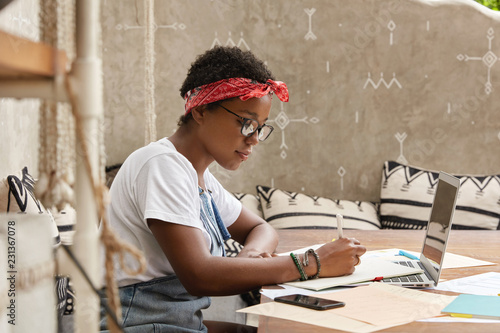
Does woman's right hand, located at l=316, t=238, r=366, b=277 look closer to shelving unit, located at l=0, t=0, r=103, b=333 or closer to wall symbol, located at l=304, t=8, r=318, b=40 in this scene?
shelving unit, located at l=0, t=0, r=103, b=333

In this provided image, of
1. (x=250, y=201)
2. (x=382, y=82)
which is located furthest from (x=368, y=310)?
(x=382, y=82)

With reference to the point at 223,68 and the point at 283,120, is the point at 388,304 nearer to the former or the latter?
the point at 223,68

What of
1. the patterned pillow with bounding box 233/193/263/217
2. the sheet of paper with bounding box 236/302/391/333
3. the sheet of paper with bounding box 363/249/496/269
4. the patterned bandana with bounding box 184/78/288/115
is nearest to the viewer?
the sheet of paper with bounding box 236/302/391/333

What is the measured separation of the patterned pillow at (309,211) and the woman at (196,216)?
1.44 m

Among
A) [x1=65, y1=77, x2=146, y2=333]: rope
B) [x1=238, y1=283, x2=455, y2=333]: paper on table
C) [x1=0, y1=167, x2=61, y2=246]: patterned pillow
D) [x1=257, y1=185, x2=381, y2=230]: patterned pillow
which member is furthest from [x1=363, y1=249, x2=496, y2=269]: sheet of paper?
[x1=65, y1=77, x2=146, y2=333]: rope

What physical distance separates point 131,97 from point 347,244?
2.32 metres

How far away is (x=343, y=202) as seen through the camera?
3.57m

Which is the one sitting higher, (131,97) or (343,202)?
(131,97)

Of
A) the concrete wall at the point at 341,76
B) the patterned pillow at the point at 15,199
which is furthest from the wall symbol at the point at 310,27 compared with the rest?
the patterned pillow at the point at 15,199

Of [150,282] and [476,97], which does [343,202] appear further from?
[150,282]

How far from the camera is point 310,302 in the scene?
1341 mm

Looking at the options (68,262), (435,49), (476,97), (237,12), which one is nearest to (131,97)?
(237,12)

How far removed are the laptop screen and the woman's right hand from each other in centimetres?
22

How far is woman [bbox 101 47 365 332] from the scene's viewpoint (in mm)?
1471
